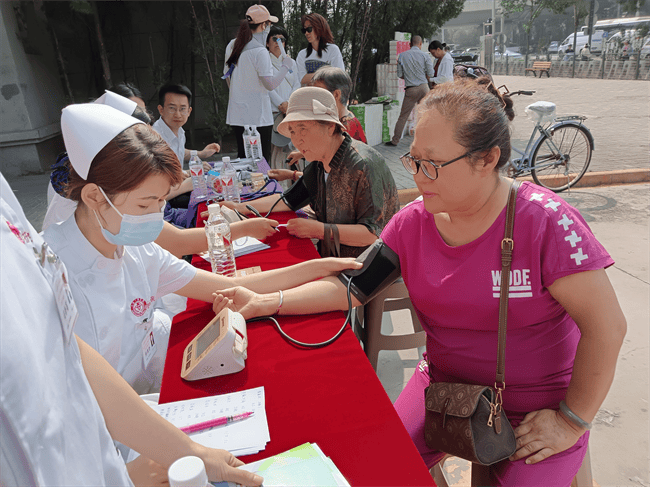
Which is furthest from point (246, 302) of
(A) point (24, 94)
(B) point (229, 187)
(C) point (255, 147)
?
(A) point (24, 94)

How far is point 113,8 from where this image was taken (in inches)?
320

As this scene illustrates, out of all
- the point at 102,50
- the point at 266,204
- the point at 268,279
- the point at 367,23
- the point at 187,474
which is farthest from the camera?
the point at 367,23

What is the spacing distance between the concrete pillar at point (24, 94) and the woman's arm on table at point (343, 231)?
6.60 m

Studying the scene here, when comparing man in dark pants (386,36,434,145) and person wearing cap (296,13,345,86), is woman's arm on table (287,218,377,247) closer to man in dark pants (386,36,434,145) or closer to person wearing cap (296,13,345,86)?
person wearing cap (296,13,345,86)

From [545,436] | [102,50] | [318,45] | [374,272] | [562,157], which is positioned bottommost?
[562,157]

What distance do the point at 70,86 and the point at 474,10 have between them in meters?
57.9

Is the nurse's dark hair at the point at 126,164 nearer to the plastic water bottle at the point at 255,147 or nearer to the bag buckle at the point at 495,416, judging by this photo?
the bag buckle at the point at 495,416

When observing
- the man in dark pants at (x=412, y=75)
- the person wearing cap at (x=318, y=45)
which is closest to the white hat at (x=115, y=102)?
the person wearing cap at (x=318, y=45)

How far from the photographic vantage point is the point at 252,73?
511 cm

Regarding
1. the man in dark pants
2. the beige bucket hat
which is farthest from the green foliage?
the beige bucket hat

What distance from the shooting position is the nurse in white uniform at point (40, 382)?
528mm

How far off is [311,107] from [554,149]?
13.6 ft

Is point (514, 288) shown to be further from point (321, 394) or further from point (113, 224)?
point (113, 224)

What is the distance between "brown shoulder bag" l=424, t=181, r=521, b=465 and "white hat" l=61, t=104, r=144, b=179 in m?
1.20
